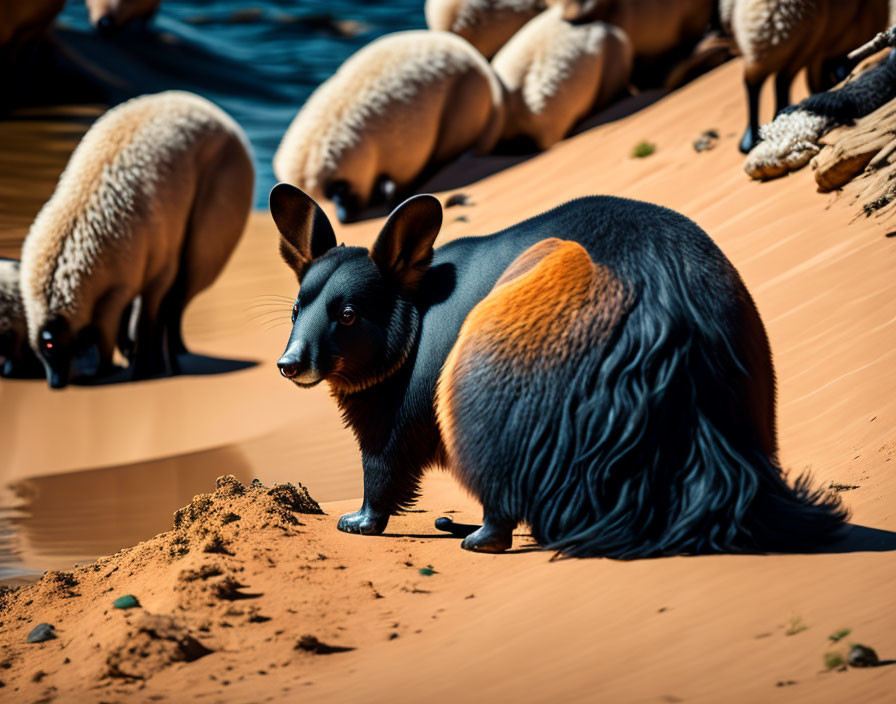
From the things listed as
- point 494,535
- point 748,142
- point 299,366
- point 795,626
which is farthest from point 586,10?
point 795,626

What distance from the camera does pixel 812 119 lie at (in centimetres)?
656

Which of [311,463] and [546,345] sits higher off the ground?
[546,345]

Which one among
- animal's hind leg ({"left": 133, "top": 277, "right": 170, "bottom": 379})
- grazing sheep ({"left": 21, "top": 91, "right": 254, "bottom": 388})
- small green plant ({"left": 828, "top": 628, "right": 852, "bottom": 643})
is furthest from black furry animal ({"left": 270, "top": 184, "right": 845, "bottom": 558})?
animal's hind leg ({"left": 133, "top": 277, "right": 170, "bottom": 379})

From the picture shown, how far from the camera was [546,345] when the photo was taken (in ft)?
11.1

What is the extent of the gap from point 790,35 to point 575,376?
211 inches

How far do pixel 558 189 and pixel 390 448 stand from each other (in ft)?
20.8

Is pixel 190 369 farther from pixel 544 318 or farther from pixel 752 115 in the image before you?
pixel 544 318

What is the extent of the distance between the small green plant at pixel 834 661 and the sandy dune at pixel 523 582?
0.02 meters

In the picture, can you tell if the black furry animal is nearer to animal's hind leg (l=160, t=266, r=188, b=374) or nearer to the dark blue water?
animal's hind leg (l=160, t=266, r=188, b=374)

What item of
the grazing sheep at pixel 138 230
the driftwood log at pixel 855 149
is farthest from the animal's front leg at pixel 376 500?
the grazing sheep at pixel 138 230

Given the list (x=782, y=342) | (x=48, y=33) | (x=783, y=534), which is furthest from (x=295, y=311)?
(x=48, y=33)

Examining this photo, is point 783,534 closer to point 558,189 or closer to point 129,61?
point 558,189

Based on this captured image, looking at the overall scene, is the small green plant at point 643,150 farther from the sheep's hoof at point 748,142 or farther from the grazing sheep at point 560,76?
the grazing sheep at point 560,76

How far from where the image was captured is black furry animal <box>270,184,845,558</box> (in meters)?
3.27
